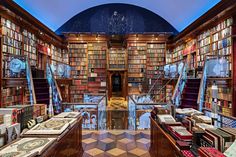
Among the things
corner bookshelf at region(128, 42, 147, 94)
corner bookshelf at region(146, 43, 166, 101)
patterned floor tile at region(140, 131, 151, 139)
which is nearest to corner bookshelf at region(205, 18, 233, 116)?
patterned floor tile at region(140, 131, 151, 139)

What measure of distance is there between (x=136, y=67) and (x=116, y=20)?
3.59m

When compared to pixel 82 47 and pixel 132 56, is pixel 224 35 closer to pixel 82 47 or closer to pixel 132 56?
pixel 132 56

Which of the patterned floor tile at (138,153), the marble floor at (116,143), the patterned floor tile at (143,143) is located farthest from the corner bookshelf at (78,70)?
the patterned floor tile at (138,153)

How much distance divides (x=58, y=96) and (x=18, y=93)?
169 centimetres

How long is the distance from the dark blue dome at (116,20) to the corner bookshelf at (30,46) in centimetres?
382

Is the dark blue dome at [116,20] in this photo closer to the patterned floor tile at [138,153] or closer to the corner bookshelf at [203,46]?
the corner bookshelf at [203,46]

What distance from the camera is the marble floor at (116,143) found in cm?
287

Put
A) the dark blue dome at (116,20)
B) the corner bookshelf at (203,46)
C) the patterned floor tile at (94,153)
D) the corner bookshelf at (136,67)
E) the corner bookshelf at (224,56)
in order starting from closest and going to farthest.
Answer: the patterned floor tile at (94,153) → the corner bookshelf at (224,56) → the corner bookshelf at (203,46) → the corner bookshelf at (136,67) → the dark blue dome at (116,20)

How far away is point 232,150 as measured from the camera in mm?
942

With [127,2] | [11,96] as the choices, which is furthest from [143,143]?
[127,2]

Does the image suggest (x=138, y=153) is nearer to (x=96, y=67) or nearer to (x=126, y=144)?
(x=126, y=144)

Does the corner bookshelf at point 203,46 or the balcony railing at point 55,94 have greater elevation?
the corner bookshelf at point 203,46

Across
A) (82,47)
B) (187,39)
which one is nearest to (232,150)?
(187,39)

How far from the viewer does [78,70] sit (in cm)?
1021
